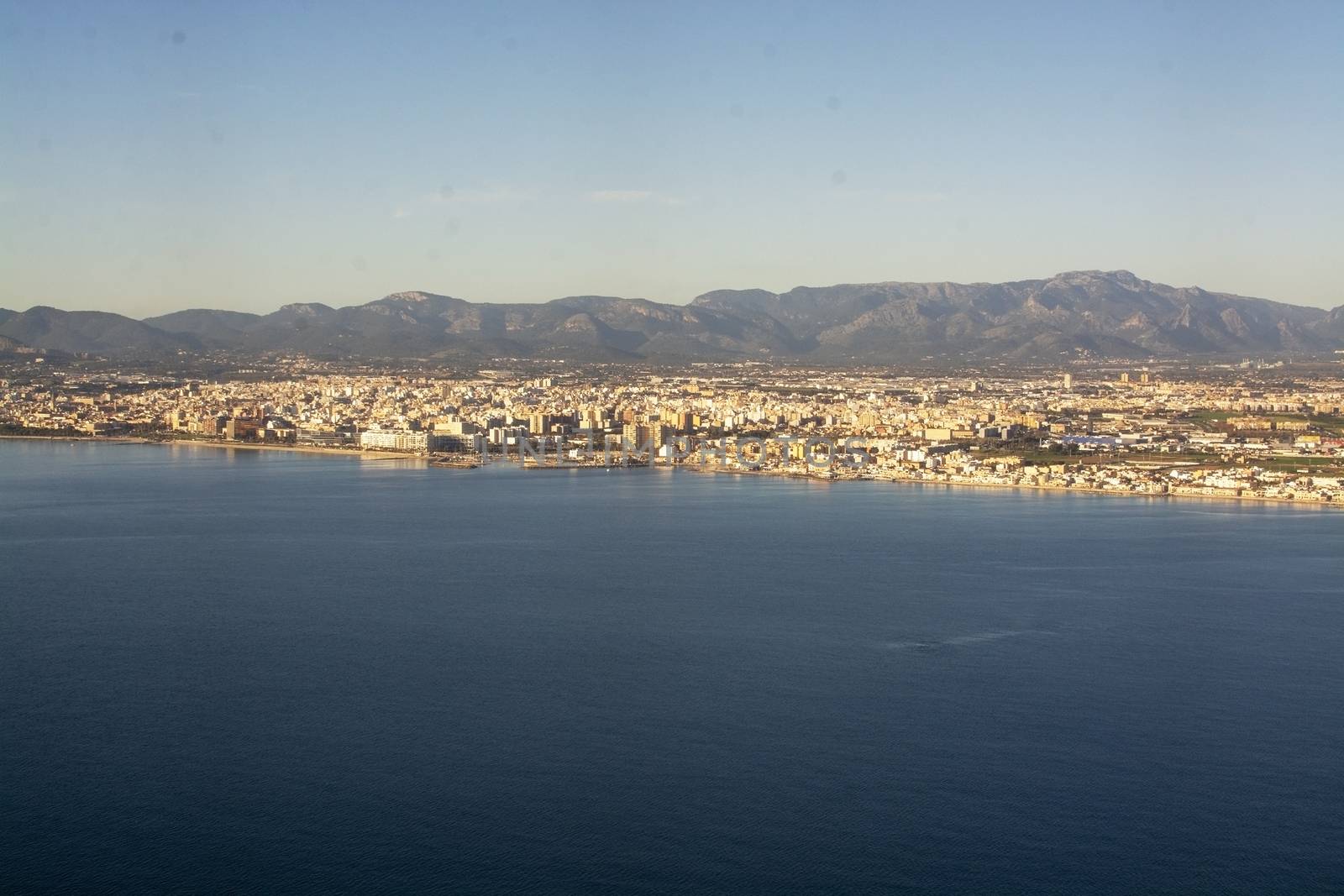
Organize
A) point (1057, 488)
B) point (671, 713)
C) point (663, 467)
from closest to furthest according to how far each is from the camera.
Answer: point (671, 713)
point (1057, 488)
point (663, 467)

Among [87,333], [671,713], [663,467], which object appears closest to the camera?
[671,713]

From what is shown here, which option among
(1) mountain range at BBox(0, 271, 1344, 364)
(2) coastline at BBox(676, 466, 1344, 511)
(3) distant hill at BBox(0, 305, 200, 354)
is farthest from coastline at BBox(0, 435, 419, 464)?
(3) distant hill at BBox(0, 305, 200, 354)

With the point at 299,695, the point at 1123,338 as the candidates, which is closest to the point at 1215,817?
the point at 299,695

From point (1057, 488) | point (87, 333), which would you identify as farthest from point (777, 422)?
point (87, 333)

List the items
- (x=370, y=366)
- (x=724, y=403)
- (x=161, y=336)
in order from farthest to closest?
(x=161, y=336) → (x=370, y=366) → (x=724, y=403)

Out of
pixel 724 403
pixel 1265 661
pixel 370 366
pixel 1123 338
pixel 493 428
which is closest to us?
pixel 1265 661

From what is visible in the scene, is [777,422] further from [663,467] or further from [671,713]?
[671,713]

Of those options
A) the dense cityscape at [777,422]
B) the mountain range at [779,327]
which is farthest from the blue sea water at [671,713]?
the mountain range at [779,327]

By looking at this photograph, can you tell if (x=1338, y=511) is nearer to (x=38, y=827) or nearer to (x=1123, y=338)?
(x=38, y=827)
